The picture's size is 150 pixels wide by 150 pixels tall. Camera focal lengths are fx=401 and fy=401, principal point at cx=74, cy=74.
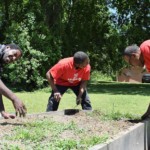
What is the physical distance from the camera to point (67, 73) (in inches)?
314

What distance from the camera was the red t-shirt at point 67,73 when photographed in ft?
26.0

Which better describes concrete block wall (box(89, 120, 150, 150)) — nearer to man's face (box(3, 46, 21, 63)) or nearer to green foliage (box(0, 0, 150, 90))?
man's face (box(3, 46, 21, 63))

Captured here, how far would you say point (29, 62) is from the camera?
21.6 metres

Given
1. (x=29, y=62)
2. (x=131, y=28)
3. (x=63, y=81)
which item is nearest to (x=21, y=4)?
(x=29, y=62)

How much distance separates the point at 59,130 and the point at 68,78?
2.57 m

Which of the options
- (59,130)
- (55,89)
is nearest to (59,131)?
(59,130)

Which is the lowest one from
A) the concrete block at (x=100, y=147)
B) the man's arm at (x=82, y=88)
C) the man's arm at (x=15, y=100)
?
the concrete block at (x=100, y=147)

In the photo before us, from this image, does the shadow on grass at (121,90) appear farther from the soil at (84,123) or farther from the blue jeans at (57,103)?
the soil at (84,123)

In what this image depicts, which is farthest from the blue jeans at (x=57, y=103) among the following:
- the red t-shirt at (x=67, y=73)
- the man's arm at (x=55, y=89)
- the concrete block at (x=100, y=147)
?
the concrete block at (x=100, y=147)

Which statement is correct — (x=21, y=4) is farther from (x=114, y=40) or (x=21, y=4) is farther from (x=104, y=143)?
(x=104, y=143)

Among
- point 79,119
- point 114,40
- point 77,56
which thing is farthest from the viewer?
point 114,40

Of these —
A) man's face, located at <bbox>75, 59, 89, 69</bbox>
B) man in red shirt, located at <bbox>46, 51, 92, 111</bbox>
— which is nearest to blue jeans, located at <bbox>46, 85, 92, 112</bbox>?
man in red shirt, located at <bbox>46, 51, 92, 111</bbox>

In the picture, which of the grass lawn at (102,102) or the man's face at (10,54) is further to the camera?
the grass lawn at (102,102)

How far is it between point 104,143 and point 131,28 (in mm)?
25584
